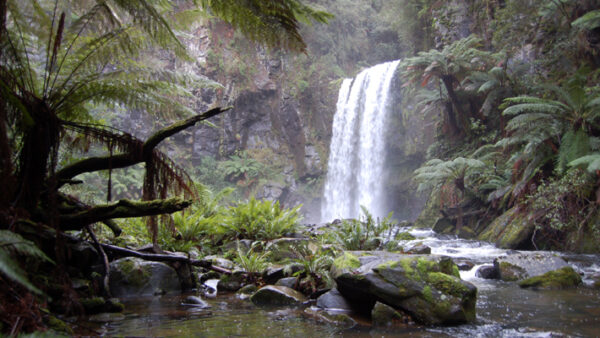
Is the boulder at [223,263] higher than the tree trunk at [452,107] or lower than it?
lower

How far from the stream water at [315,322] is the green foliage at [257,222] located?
1.96m

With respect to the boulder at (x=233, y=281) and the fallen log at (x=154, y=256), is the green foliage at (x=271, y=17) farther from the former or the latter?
the boulder at (x=233, y=281)

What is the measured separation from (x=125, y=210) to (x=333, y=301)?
2187mm

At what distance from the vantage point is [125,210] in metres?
2.83

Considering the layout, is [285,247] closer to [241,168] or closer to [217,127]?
[217,127]

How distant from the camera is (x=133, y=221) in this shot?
6504mm

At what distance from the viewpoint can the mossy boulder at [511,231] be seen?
813 cm

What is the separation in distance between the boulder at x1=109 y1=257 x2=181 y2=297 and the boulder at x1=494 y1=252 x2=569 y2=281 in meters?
4.66

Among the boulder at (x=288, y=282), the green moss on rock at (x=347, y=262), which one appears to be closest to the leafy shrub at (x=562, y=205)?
the green moss on rock at (x=347, y=262)

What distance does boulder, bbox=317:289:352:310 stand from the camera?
3.81 meters

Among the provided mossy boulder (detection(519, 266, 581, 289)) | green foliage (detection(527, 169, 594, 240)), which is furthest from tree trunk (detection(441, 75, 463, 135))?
mossy boulder (detection(519, 266, 581, 289))

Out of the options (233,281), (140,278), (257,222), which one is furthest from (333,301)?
(257,222)

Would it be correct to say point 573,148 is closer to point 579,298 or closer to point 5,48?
point 579,298

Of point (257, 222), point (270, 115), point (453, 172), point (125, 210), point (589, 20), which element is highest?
point (270, 115)
